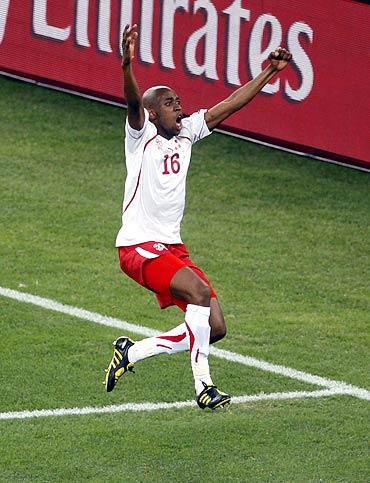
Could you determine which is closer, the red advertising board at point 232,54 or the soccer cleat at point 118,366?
the soccer cleat at point 118,366

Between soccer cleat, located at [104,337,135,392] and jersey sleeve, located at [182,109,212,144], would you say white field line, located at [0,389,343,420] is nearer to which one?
soccer cleat, located at [104,337,135,392]

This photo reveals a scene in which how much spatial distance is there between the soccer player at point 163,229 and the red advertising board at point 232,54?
5270 mm

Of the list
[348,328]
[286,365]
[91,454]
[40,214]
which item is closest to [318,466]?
[91,454]

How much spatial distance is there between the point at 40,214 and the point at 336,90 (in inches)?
131

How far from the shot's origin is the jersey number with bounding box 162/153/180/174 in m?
10.6

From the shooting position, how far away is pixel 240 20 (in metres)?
16.5

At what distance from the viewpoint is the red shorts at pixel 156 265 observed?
10.5 meters

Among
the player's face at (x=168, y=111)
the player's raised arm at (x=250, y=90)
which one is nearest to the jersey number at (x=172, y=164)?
the player's face at (x=168, y=111)

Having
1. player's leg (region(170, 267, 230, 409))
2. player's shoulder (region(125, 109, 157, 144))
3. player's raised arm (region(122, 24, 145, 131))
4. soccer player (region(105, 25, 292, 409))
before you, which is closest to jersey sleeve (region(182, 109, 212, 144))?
soccer player (region(105, 25, 292, 409))

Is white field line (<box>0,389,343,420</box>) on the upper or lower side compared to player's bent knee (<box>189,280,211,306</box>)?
lower

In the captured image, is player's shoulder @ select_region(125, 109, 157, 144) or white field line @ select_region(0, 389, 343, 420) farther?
white field line @ select_region(0, 389, 343, 420)

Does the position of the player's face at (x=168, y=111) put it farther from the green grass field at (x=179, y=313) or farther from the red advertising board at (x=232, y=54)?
the red advertising board at (x=232, y=54)

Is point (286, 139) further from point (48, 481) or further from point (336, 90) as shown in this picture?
point (48, 481)

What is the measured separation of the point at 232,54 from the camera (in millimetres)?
16625
